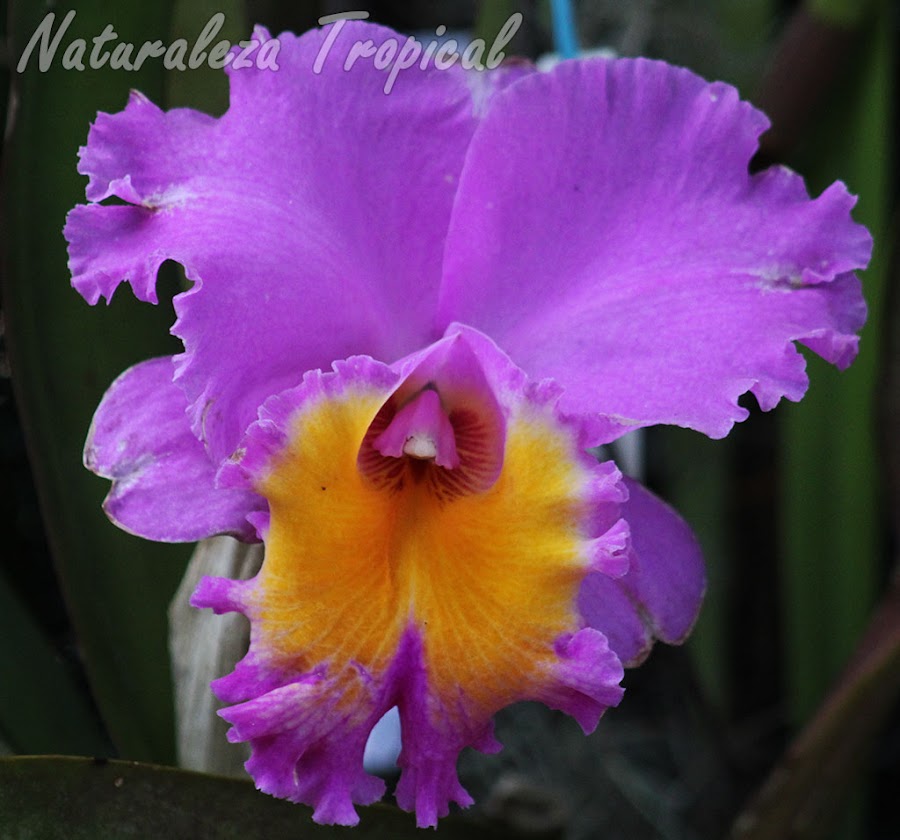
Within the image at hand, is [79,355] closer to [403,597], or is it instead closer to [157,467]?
[157,467]

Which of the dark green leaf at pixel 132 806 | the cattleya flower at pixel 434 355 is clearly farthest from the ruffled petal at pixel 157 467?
the dark green leaf at pixel 132 806

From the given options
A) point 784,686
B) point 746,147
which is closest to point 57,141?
point 746,147

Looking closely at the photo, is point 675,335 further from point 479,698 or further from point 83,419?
point 83,419

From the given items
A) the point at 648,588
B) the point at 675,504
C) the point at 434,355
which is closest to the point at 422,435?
the point at 434,355

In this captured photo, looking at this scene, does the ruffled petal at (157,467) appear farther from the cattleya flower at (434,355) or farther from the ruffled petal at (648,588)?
the ruffled petal at (648,588)

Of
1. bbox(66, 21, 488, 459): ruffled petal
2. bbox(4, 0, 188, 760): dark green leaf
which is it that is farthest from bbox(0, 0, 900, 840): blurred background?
bbox(66, 21, 488, 459): ruffled petal

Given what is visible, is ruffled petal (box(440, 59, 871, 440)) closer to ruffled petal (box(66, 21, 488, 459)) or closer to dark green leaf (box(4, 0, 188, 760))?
ruffled petal (box(66, 21, 488, 459))
